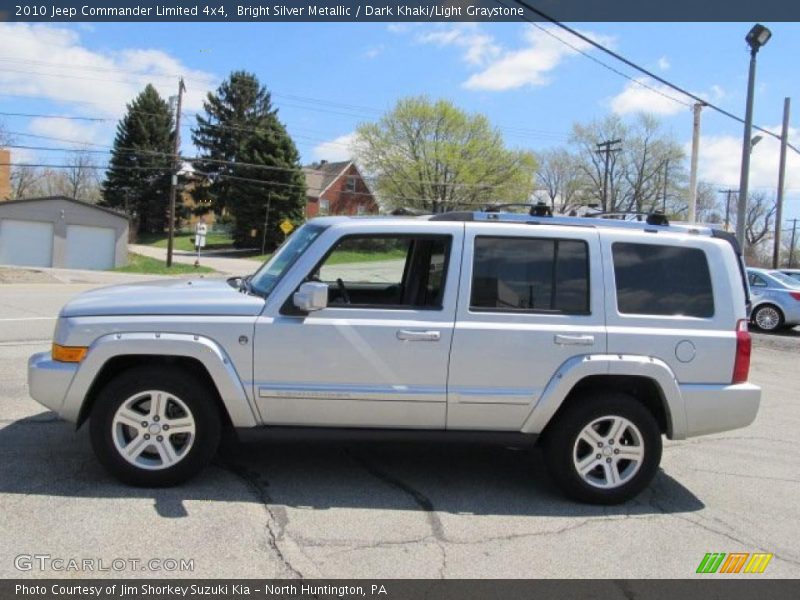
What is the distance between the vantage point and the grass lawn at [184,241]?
64.9 m

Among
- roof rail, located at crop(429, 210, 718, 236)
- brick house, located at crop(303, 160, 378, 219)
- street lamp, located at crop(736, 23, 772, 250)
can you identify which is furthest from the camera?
brick house, located at crop(303, 160, 378, 219)

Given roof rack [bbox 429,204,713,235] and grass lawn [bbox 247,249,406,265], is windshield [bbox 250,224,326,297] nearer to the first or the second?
grass lawn [bbox 247,249,406,265]

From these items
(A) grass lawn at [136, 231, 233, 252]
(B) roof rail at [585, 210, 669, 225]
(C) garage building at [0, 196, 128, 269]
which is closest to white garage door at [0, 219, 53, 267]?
(C) garage building at [0, 196, 128, 269]

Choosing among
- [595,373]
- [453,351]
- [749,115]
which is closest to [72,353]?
[453,351]

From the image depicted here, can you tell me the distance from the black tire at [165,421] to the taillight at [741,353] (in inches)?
134

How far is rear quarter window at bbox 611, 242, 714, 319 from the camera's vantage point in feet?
14.1

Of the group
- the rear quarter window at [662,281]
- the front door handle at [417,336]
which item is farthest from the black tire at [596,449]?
the front door handle at [417,336]

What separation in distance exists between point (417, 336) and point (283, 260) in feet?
3.74

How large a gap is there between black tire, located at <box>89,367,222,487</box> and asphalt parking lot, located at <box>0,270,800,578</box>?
113 mm

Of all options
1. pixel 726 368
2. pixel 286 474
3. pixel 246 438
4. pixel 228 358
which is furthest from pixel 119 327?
pixel 726 368

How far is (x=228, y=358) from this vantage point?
4.04 meters

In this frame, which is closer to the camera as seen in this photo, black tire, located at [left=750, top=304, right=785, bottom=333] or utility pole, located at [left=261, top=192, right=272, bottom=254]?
black tire, located at [left=750, top=304, right=785, bottom=333]
